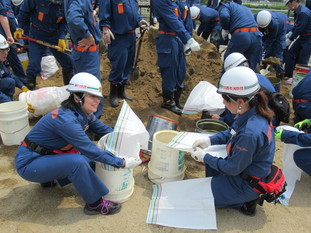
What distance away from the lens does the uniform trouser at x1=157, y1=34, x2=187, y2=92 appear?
4.45 meters

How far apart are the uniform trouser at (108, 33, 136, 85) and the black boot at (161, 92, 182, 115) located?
32.2 inches

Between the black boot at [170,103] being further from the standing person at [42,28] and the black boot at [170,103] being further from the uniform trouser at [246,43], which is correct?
the standing person at [42,28]

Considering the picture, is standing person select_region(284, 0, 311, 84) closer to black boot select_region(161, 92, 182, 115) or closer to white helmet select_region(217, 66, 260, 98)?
black boot select_region(161, 92, 182, 115)

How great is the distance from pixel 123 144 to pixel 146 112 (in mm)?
2221

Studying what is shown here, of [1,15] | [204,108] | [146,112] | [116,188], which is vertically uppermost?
[1,15]

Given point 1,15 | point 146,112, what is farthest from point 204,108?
point 1,15

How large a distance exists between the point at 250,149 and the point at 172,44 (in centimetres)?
261

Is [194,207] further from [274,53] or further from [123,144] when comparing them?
[274,53]

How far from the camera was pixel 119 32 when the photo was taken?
4.62 meters

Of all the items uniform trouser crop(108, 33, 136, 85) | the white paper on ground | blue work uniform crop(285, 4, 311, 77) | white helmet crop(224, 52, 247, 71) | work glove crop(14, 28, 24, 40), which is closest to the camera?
the white paper on ground

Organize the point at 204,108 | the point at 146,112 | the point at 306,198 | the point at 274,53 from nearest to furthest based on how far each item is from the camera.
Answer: the point at 306,198
the point at 204,108
the point at 146,112
the point at 274,53

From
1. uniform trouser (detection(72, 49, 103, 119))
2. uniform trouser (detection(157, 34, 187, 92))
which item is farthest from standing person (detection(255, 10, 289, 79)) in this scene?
uniform trouser (detection(72, 49, 103, 119))

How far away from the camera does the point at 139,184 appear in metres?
3.15

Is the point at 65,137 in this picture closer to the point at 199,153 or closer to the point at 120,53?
the point at 199,153
